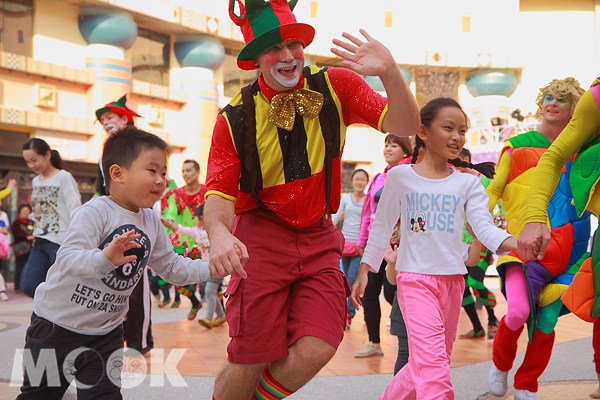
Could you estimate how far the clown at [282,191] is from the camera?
8.21 feet

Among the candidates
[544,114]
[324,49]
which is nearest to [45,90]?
[324,49]

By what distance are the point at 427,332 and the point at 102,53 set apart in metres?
16.0

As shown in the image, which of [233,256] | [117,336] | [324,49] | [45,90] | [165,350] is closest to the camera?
[233,256]

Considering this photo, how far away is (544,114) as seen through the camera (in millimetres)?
4051

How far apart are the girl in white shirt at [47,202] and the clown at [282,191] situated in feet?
10.3

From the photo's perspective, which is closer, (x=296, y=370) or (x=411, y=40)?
(x=296, y=370)

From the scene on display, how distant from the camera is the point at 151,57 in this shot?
18.7 m

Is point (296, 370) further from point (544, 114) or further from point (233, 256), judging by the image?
point (544, 114)

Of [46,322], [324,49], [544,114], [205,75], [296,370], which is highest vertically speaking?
[324,49]

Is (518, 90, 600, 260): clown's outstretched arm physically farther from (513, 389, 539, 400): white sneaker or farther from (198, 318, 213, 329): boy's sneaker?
(198, 318, 213, 329): boy's sneaker

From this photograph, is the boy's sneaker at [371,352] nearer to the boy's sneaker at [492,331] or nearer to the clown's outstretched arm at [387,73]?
the boy's sneaker at [492,331]

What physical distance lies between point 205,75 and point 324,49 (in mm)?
5833

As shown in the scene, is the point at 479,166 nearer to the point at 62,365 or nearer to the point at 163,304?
the point at 62,365

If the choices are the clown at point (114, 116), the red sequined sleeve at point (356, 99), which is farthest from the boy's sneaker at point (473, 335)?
the red sequined sleeve at point (356, 99)
